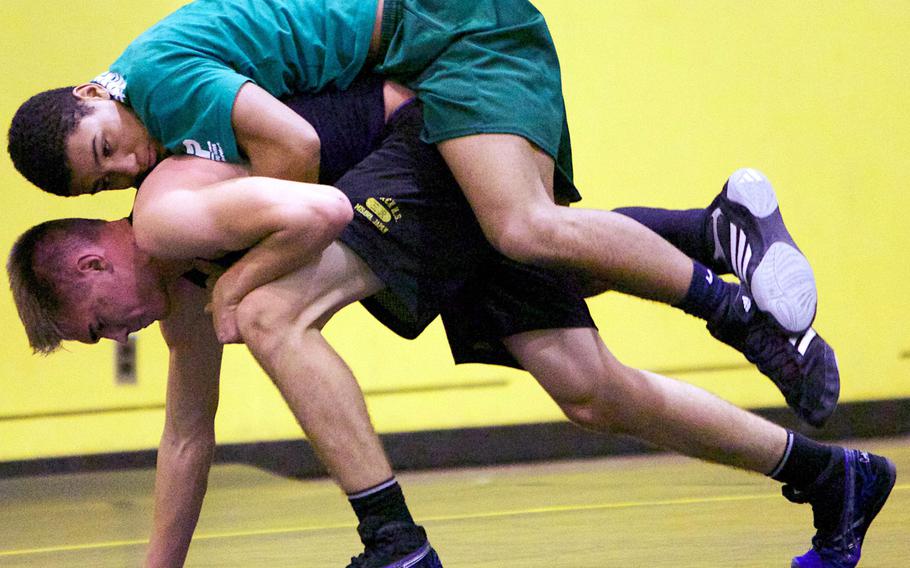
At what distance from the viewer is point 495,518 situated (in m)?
2.89

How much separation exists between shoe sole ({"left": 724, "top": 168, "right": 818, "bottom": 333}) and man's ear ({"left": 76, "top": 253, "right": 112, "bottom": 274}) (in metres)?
1.04

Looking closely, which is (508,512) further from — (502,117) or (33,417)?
(33,417)

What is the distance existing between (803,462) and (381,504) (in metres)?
0.78

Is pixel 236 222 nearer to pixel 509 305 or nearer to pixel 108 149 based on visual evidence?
pixel 108 149

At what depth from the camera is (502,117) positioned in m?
1.95

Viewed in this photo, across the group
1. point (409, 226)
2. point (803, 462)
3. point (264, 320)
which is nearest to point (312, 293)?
point (264, 320)

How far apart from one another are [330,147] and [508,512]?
4.09 ft

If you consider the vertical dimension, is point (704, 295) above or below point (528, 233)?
below

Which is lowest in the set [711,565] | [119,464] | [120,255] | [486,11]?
[119,464]

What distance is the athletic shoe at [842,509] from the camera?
2107 millimetres

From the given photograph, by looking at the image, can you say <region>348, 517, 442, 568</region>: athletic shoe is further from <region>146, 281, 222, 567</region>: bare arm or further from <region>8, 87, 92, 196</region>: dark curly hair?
<region>8, 87, 92, 196</region>: dark curly hair

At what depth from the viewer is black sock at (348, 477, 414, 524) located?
70.7 inches

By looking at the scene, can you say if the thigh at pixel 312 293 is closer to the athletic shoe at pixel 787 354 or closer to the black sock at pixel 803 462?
the athletic shoe at pixel 787 354

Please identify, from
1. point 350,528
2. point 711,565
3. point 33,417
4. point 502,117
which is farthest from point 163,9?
point 711,565
